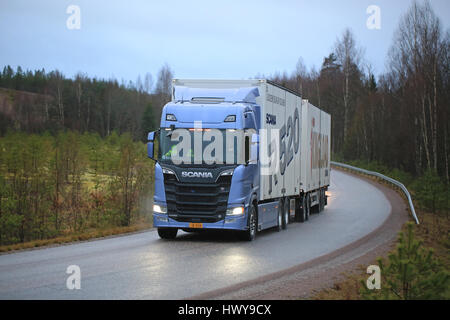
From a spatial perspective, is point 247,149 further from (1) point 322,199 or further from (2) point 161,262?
(1) point 322,199

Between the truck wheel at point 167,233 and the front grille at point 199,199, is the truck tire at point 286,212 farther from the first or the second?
the front grille at point 199,199

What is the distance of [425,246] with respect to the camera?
17.3m

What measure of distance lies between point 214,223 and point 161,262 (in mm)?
3340

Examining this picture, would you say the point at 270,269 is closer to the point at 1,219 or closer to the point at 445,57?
the point at 1,219

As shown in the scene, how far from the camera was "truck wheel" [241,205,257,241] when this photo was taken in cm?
1583

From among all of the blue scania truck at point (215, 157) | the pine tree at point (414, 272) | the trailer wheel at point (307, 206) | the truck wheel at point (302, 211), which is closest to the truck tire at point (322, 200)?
the trailer wheel at point (307, 206)

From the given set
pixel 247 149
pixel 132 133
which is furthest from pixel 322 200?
pixel 132 133

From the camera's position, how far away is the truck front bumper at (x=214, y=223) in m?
15.1

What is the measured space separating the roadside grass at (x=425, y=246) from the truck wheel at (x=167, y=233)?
5.86 m

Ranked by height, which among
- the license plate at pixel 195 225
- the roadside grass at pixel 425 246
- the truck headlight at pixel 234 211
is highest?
the truck headlight at pixel 234 211

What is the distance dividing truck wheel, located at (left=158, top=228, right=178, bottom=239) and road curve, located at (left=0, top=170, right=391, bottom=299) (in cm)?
28

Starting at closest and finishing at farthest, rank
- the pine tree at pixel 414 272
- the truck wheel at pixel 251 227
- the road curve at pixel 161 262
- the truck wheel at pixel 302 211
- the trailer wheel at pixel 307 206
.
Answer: the pine tree at pixel 414 272 < the road curve at pixel 161 262 < the truck wheel at pixel 251 227 < the truck wheel at pixel 302 211 < the trailer wheel at pixel 307 206
